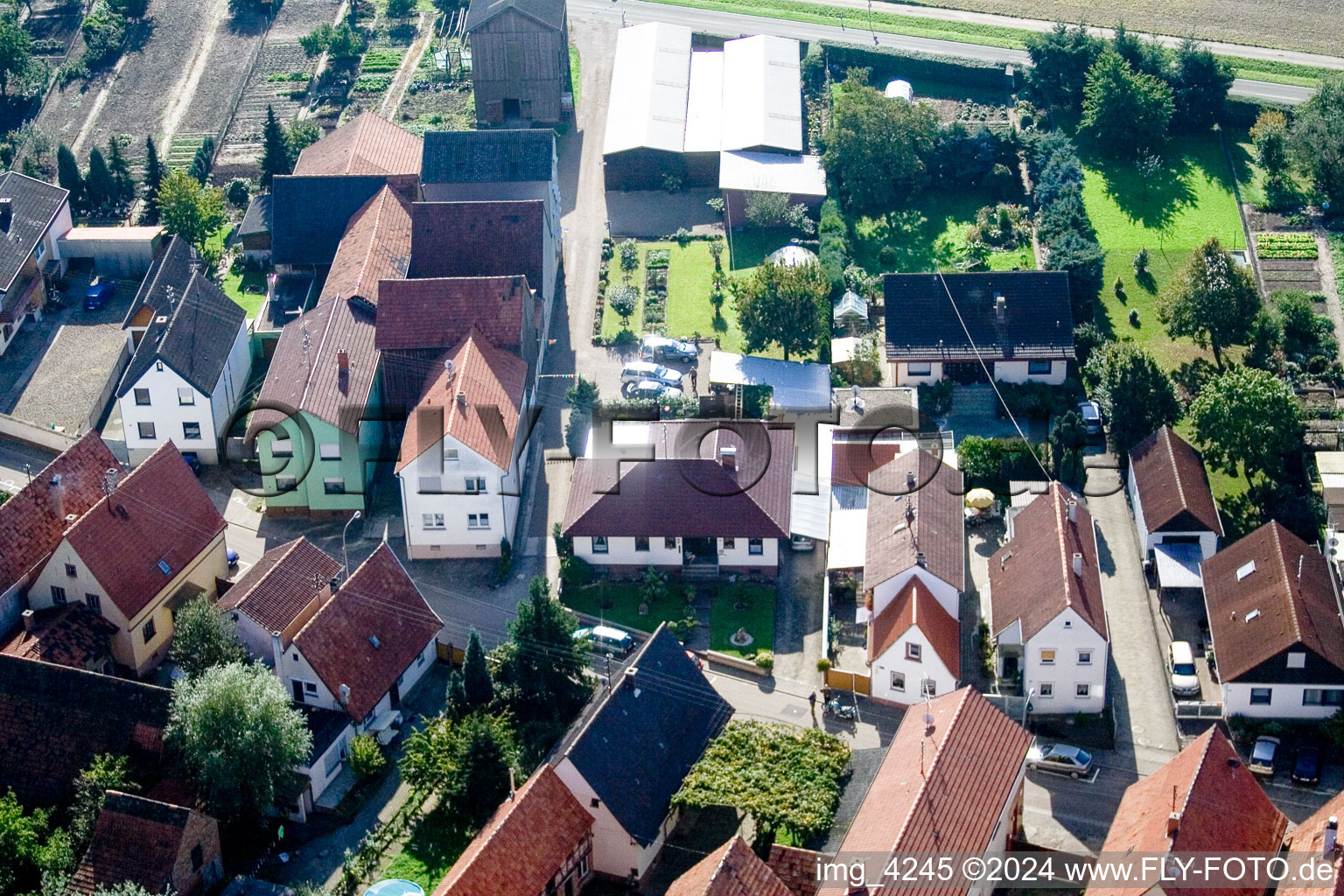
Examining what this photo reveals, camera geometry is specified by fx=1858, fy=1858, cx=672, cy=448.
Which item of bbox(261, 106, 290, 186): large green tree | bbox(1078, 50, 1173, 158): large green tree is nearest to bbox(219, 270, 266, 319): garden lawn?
bbox(261, 106, 290, 186): large green tree

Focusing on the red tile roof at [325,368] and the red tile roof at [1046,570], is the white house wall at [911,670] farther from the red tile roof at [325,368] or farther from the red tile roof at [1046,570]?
the red tile roof at [325,368]

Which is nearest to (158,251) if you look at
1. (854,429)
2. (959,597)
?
(854,429)

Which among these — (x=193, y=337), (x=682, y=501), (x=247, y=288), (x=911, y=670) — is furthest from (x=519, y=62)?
(x=911, y=670)

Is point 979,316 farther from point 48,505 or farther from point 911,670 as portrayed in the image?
point 48,505

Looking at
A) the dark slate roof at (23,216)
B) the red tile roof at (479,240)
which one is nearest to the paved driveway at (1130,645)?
the red tile roof at (479,240)

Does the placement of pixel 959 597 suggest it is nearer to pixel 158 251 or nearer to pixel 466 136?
pixel 466 136

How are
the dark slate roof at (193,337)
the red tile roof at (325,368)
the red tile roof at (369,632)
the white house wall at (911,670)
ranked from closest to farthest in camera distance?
1. the red tile roof at (369,632)
2. the white house wall at (911,670)
3. the red tile roof at (325,368)
4. the dark slate roof at (193,337)

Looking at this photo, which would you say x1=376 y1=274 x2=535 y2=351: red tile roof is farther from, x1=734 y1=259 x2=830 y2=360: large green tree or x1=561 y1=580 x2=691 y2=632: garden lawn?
x1=561 y1=580 x2=691 y2=632: garden lawn
